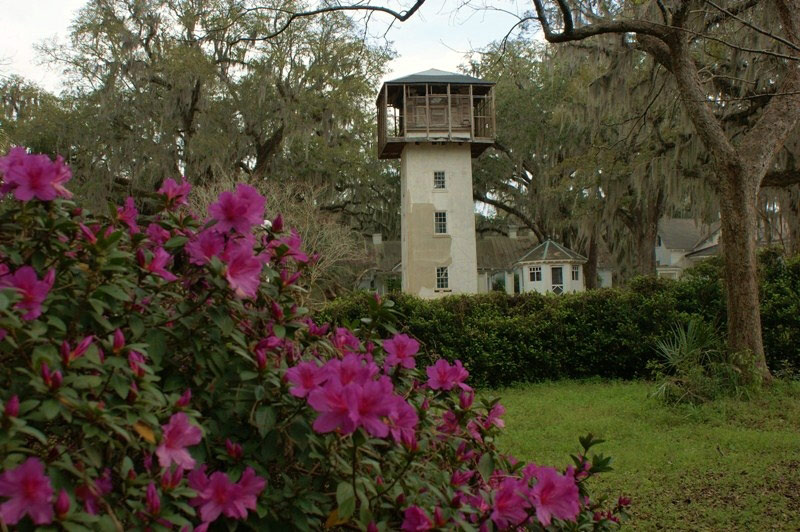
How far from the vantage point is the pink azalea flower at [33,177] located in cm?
152

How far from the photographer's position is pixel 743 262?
9.11 metres

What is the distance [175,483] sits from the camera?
1349 millimetres

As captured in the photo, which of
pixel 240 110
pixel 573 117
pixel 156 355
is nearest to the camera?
pixel 156 355

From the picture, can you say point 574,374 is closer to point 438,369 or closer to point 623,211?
point 438,369

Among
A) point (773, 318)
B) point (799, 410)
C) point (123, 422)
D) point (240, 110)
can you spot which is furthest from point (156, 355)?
point (240, 110)

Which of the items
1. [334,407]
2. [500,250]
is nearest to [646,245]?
[500,250]

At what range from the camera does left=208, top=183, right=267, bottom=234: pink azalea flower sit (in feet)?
5.44

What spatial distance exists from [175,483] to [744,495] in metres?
5.56

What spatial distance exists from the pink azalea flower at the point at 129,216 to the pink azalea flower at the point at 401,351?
74 centimetres

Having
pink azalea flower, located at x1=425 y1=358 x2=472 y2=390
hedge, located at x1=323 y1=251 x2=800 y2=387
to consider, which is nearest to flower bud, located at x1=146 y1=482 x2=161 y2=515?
pink azalea flower, located at x1=425 y1=358 x2=472 y2=390

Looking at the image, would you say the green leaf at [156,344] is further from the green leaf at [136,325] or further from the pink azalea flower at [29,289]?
the pink azalea flower at [29,289]

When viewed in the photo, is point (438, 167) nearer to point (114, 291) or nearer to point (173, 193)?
point (173, 193)

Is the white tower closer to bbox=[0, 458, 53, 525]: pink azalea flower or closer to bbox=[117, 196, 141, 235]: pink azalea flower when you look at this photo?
bbox=[117, 196, 141, 235]: pink azalea flower

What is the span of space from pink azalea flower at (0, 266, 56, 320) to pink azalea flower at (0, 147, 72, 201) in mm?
200
